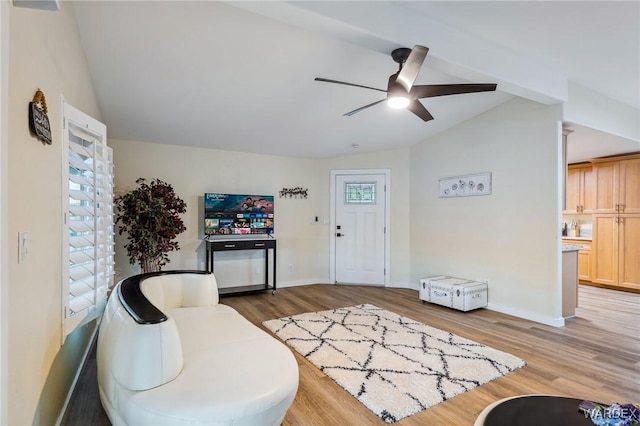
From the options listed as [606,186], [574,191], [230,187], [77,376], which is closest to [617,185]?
[606,186]

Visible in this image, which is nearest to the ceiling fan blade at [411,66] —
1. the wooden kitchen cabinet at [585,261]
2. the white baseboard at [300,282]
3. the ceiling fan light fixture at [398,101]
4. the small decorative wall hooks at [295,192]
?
the ceiling fan light fixture at [398,101]

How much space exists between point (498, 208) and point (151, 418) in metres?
4.34

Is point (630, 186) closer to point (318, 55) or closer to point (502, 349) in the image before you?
point (502, 349)

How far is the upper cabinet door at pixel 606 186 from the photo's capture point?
5.52 meters

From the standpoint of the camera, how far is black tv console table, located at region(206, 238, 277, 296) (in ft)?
15.9

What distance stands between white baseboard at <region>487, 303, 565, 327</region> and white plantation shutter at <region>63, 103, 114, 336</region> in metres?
4.41

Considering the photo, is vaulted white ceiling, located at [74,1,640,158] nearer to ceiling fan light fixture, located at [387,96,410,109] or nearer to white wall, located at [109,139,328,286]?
ceiling fan light fixture, located at [387,96,410,109]

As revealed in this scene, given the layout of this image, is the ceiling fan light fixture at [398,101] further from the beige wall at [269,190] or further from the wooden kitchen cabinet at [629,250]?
the wooden kitchen cabinet at [629,250]

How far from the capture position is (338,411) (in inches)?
83.8

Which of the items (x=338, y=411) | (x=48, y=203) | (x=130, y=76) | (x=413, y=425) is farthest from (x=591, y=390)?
(x=130, y=76)

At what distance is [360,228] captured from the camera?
5.96 metres

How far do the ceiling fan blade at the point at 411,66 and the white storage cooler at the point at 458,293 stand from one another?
2.88m

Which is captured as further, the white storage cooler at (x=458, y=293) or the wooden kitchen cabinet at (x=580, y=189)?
the wooden kitchen cabinet at (x=580, y=189)

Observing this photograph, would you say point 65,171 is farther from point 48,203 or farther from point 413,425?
point 413,425
